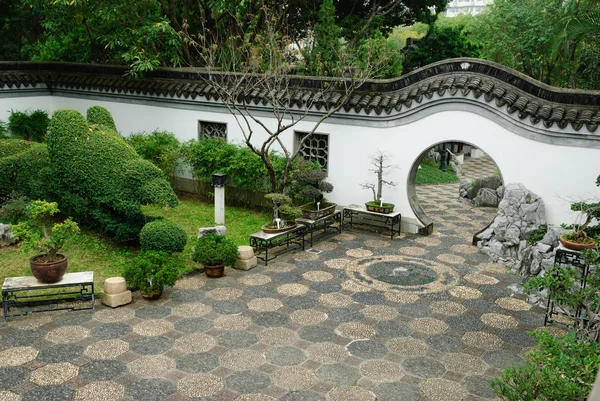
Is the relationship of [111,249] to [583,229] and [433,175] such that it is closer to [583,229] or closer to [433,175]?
[583,229]

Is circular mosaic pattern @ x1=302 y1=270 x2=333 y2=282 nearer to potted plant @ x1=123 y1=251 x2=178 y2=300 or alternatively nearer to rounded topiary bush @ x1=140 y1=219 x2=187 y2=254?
rounded topiary bush @ x1=140 y1=219 x2=187 y2=254

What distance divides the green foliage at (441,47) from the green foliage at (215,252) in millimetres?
14906

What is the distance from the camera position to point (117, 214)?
1177cm

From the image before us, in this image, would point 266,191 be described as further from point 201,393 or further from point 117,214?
point 201,393

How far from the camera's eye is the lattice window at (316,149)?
48.9 feet

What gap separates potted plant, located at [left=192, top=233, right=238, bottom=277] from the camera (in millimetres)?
10352

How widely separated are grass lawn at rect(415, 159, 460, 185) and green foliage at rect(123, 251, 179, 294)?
12.9 meters

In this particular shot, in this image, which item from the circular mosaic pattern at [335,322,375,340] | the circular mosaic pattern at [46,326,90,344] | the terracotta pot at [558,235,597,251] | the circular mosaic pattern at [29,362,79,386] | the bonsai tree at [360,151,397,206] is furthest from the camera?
the bonsai tree at [360,151,397,206]

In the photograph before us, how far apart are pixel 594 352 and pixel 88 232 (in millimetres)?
10528

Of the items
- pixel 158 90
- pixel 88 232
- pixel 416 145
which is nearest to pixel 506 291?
pixel 416 145

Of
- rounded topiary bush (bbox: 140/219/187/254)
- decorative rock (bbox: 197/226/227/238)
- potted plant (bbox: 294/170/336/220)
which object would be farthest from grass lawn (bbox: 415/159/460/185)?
rounded topiary bush (bbox: 140/219/187/254)

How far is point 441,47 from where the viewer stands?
882 inches

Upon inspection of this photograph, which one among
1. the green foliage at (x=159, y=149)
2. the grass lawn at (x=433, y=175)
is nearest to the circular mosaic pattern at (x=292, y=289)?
the green foliage at (x=159, y=149)

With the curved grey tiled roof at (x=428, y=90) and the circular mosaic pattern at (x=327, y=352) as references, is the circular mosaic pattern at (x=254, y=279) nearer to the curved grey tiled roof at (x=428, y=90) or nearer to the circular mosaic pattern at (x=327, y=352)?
the circular mosaic pattern at (x=327, y=352)
